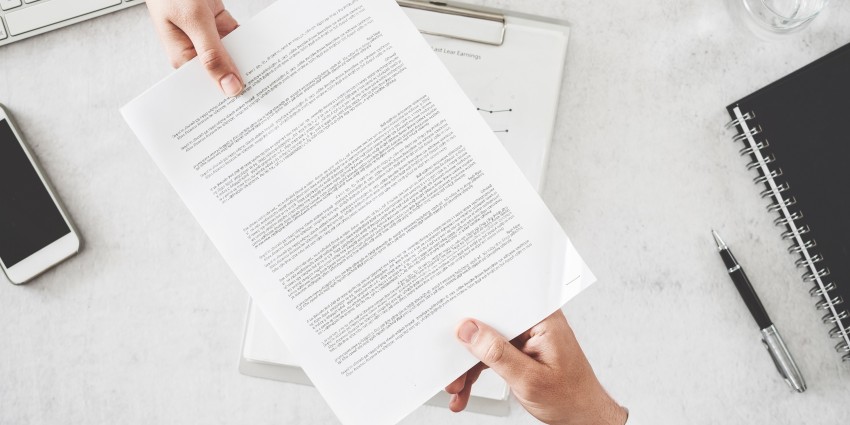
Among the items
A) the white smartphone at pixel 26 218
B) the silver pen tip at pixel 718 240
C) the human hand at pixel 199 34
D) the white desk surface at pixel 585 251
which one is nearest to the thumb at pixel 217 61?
the human hand at pixel 199 34

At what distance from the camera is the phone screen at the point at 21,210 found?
650 mm

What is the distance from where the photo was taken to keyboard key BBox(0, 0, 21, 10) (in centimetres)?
65

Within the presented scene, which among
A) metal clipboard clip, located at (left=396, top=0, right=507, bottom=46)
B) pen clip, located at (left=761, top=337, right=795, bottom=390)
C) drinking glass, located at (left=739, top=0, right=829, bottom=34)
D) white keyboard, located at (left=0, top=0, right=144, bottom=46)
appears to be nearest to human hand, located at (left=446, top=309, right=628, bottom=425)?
pen clip, located at (left=761, top=337, right=795, bottom=390)

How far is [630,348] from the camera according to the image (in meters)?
0.65

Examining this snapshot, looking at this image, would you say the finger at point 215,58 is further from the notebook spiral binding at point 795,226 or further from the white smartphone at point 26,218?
the notebook spiral binding at point 795,226

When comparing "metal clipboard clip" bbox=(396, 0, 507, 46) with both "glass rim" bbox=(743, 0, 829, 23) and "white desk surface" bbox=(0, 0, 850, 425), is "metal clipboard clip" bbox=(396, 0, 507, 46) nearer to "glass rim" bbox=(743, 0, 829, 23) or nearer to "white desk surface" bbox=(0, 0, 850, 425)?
"white desk surface" bbox=(0, 0, 850, 425)

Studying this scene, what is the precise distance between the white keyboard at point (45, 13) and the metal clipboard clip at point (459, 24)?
12.6 inches

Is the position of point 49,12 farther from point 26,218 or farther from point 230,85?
point 230,85

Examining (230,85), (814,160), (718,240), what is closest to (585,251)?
(718,240)

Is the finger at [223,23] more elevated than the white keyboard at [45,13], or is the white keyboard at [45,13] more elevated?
the white keyboard at [45,13]

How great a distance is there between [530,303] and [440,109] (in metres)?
0.18

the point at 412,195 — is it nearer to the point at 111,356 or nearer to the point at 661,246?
the point at 661,246

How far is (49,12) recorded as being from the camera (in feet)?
2.16

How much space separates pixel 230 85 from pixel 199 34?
59mm
